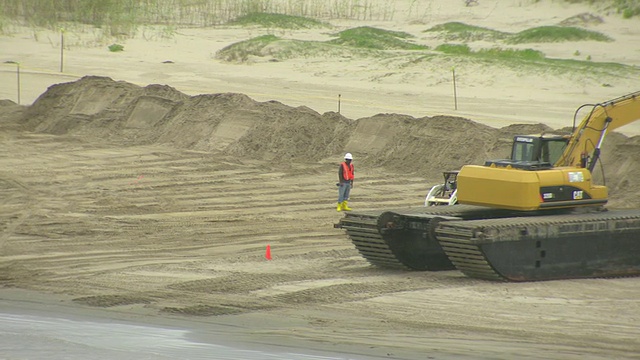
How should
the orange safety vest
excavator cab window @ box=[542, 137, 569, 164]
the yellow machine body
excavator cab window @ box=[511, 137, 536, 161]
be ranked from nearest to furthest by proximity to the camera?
the yellow machine body → excavator cab window @ box=[511, 137, 536, 161] → excavator cab window @ box=[542, 137, 569, 164] → the orange safety vest

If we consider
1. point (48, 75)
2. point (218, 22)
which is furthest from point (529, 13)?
point (48, 75)

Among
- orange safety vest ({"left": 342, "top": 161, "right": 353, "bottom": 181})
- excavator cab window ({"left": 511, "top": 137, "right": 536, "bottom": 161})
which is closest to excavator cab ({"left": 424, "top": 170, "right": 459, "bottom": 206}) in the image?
orange safety vest ({"left": 342, "top": 161, "right": 353, "bottom": 181})

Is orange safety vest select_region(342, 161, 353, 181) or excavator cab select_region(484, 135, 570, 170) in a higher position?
excavator cab select_region(484, 135, 570, 170)

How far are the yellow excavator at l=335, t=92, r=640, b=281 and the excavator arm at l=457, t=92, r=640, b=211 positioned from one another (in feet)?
0.04

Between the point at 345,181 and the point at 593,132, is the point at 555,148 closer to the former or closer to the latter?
the point at 593,132

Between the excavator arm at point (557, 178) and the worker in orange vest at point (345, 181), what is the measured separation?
17.5 ft

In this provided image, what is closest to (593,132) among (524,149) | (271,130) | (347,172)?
(524,149)

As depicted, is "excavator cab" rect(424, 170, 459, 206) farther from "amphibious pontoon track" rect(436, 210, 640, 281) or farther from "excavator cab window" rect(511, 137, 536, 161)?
"amphibious pontoon track" rect(436, 210, 640, 281)

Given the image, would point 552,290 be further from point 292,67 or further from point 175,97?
point 292,67

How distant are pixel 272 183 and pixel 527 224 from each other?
10.5 m

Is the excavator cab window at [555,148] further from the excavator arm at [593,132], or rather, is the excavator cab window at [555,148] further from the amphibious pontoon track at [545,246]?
the amphibious pontoon track at [545,246]

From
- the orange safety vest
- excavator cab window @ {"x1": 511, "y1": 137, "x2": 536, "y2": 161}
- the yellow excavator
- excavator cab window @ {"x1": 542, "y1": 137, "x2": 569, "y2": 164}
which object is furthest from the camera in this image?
the orange safety vest

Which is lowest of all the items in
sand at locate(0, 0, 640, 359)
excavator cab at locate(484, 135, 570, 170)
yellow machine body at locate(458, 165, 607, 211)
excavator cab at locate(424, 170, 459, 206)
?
sand at locate(0, 0, 640, 359)

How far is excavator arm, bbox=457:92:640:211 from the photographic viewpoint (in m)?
15.9
